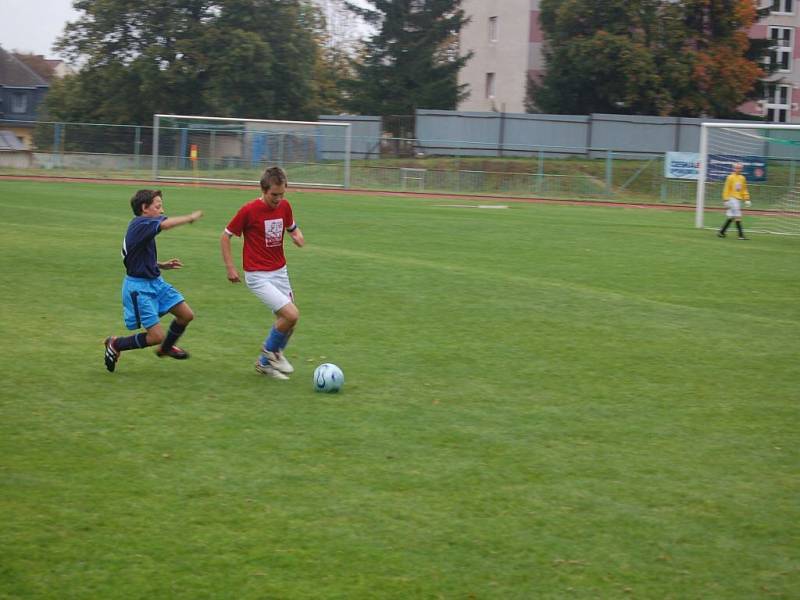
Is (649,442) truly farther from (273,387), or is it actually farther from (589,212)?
(589,212)

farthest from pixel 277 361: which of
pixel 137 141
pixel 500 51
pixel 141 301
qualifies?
pixel 500 51

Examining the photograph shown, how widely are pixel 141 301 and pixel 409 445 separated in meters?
2.98

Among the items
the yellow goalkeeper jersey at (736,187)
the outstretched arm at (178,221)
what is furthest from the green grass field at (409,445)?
the yellow goalkeeper jersey at (736,187)

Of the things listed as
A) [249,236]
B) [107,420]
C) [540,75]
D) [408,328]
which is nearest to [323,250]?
[408,328]

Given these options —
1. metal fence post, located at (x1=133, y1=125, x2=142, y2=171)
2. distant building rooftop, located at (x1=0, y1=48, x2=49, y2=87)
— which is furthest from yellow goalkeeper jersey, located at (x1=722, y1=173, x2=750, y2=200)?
distant building rooftop, located at (x1=0, y1=48, x2=49, y2=87)

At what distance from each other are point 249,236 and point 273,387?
52.0 inches

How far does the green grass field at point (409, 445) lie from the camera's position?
4.62 m

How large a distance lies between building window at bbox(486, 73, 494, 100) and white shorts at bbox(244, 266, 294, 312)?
53108 millimetres

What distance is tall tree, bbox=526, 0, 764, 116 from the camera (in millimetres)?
48250

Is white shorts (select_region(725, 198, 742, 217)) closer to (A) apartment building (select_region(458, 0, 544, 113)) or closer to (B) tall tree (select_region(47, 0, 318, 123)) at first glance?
(A) apartment building (select_region(458, 0, 544, 113))

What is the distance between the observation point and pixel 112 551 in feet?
15.4

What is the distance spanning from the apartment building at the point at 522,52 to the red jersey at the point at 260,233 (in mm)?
49171

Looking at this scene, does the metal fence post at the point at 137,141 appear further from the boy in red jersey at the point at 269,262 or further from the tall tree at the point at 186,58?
the boy in red jersey at the point at 269,262

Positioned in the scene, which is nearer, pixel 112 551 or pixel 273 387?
pixel 112 551
